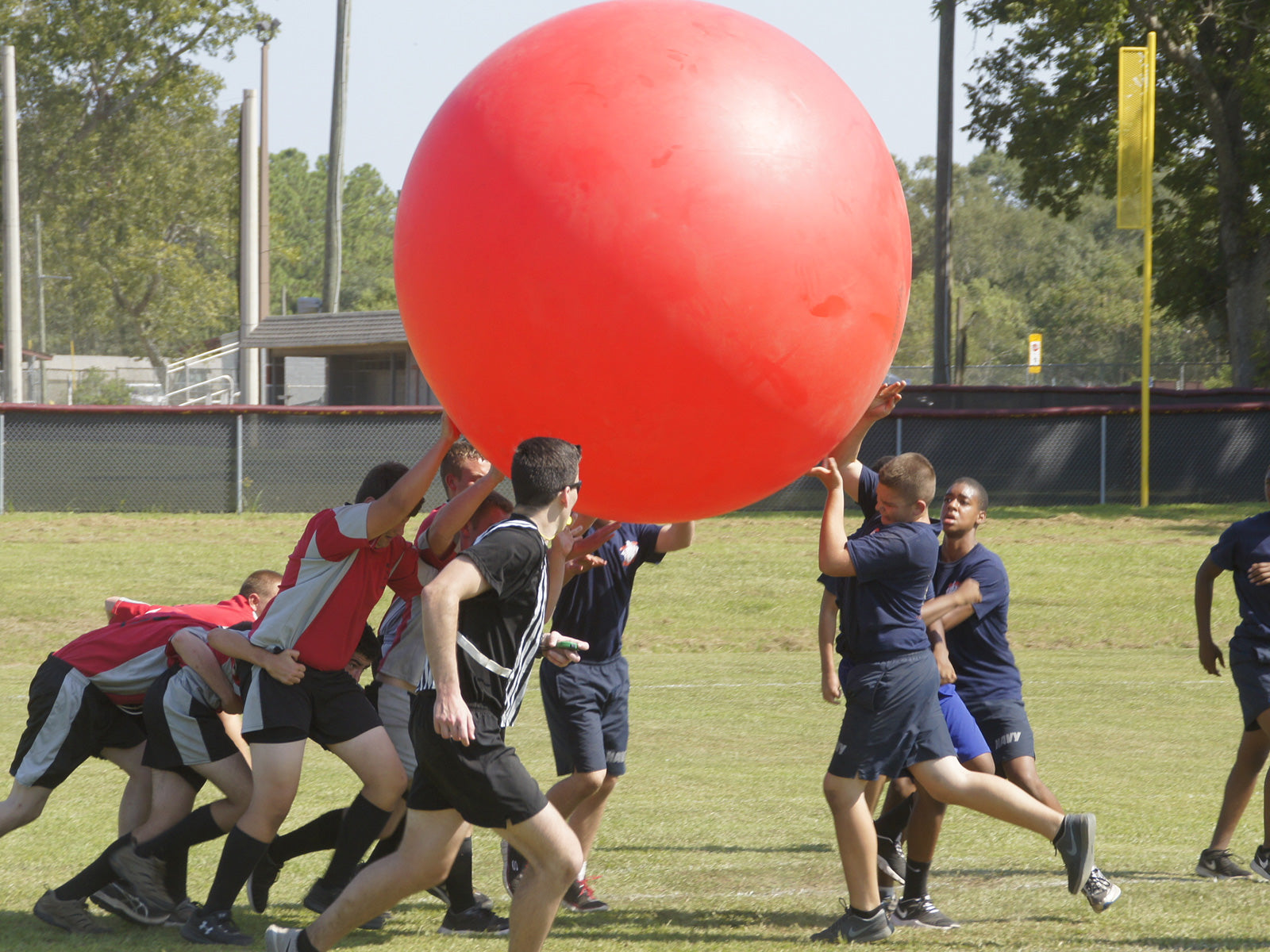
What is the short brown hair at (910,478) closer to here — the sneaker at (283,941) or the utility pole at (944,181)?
the sneaker at (283,941)

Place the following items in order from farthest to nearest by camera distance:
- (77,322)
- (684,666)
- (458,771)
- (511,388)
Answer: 1. (77,322)
2. (684,666)
3. (458,771)
4. (511,388)

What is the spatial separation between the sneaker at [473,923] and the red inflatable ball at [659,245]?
1960 mm

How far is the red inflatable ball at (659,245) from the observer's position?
317 cm

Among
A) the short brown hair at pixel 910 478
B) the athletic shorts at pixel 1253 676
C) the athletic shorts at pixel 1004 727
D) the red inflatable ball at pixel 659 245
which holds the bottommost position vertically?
the athletic shorts at pixel 1004 727

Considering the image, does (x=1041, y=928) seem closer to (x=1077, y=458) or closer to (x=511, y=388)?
(x=511, y=388)

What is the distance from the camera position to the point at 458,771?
3779 mm

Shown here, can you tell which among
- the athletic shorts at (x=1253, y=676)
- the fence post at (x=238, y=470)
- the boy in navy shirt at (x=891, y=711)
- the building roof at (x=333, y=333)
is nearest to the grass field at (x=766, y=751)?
the boy in navy shirt at (x=891, y=711)

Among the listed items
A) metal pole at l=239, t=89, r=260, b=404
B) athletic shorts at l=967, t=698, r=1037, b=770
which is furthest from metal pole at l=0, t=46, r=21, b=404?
athletic shorts at l=967, t=698, r=1037, b=770

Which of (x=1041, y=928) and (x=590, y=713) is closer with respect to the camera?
(x=1041, y=928)

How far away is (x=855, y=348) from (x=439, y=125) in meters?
1.24

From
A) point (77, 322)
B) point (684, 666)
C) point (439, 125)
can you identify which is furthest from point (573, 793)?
point (77, 322)

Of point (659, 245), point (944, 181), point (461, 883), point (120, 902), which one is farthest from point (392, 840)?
point (944, 181)

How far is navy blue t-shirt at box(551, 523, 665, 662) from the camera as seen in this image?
203 inches

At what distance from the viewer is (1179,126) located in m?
25.1
